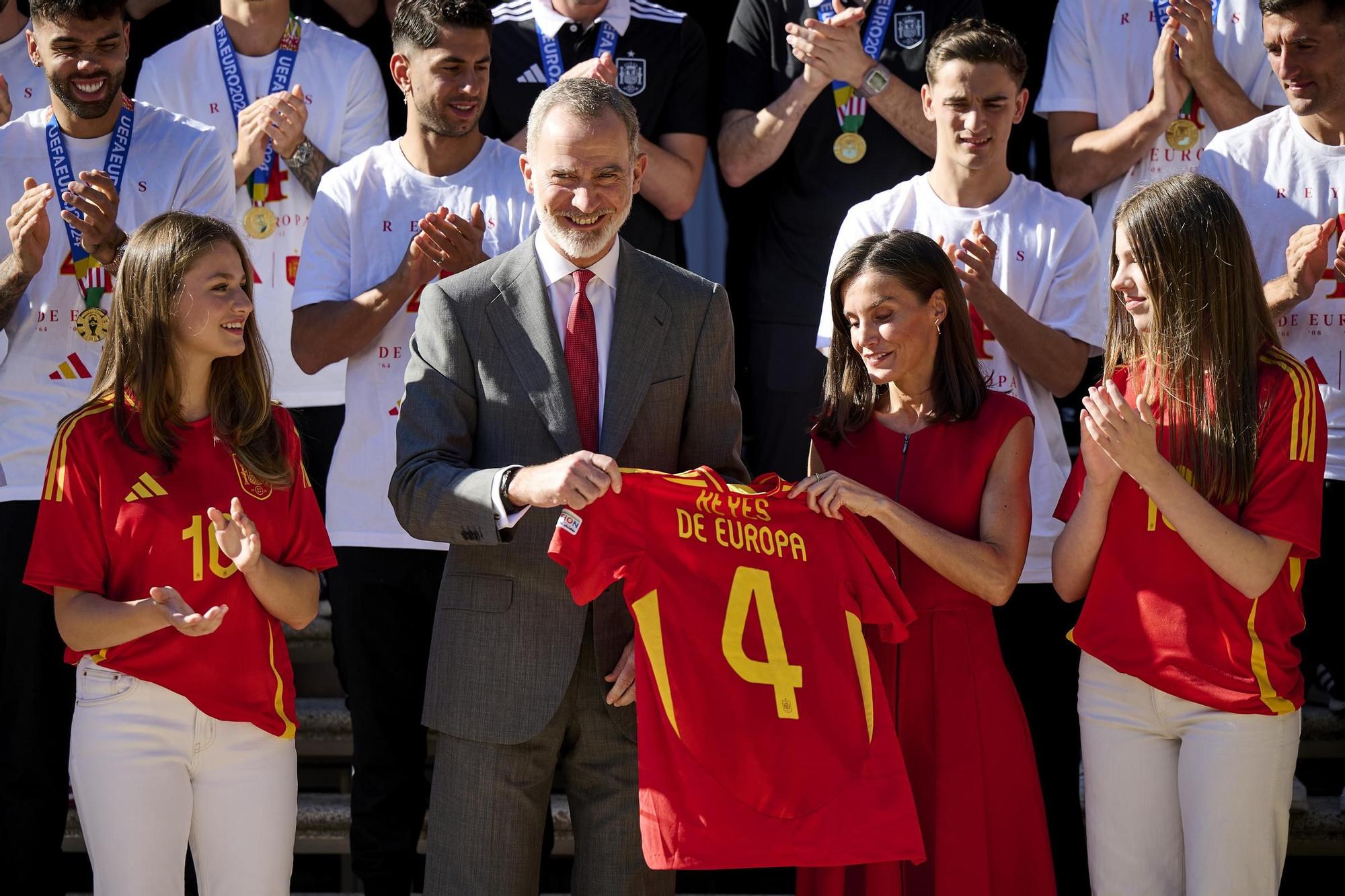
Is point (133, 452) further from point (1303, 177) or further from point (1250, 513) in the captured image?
point (1303, 177)

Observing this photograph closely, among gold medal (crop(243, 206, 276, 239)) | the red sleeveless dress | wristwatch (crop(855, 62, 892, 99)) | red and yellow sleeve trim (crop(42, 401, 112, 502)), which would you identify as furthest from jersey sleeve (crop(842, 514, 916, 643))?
gold medal (crop(243, 206, 276, 239))

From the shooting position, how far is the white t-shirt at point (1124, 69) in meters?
5.52

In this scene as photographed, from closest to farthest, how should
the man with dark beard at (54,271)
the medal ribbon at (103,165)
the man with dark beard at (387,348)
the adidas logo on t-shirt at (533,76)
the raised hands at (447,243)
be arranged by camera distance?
the raised hands at (447,243) < the man with dark beard at (54,271) < the man with dark beard at (387,348) < the medal ribbon at (103,165) < the adidas logo on t-shirt at (533,76)

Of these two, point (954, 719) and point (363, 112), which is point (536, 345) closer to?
point (954, 719)

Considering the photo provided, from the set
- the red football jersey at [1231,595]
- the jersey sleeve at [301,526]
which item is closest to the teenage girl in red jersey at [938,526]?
the red football jersey at [1231,595]

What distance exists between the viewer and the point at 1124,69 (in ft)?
18.4

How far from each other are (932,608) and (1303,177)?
6.96 feet

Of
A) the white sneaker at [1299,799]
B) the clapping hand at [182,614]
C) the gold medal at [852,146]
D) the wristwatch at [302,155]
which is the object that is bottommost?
the white sneaker at [1299,799]

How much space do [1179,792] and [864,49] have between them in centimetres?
301

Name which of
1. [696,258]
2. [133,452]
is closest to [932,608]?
[133,452]

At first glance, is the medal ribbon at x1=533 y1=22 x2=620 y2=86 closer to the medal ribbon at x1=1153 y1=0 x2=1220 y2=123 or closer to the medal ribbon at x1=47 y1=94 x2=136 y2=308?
the medal ribbon at x1=47 y1=94 x2=136 y2=308

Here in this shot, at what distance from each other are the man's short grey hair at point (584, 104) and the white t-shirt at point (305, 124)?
7.08 ft

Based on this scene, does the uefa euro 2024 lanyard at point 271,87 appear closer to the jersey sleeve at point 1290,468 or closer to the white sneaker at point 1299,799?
the jersey sleeve at point 1290,468

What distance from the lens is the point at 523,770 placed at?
11.7 feet
